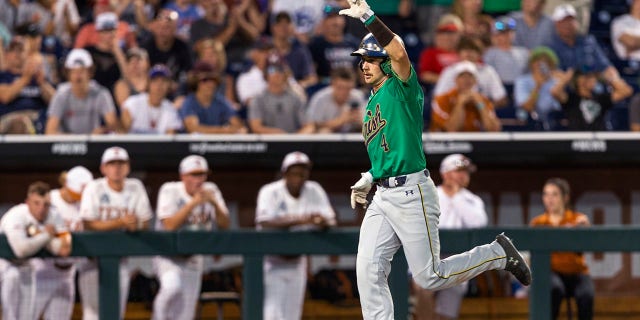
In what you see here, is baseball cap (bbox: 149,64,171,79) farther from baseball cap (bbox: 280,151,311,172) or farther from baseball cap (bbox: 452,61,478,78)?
baseball cap (bbox: 452,61,478,78)

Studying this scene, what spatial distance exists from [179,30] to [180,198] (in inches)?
117

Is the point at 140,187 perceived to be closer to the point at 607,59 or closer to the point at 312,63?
the point at 312,63

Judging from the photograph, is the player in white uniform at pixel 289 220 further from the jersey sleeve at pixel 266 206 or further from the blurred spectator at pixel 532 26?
the blurred spectator at pixel 532 26

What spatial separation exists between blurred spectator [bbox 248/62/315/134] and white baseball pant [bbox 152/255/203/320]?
2047 mm

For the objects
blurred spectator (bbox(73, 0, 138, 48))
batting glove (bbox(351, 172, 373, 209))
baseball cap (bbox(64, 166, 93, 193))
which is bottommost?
batting glove (bbox(351, 172, 373, 209))

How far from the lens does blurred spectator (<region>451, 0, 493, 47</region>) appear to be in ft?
38.7

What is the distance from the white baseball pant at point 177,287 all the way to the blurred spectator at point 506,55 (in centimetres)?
401

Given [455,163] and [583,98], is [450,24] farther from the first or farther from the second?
[455,163]

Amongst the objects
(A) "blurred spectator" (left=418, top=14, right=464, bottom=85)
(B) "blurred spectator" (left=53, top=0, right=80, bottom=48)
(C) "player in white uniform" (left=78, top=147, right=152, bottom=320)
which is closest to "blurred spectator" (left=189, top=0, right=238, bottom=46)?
(B) "blurred spectator" (left=53, top=0, right=80, bottom=48)

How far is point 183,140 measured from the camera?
9.77 m

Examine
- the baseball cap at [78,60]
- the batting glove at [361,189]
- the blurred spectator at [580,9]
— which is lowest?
the batting glove at [361,189]

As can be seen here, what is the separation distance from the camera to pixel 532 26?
11.9 metres

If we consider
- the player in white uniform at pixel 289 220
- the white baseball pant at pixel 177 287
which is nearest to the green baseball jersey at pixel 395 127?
the player in white uniform at pixel 289 220

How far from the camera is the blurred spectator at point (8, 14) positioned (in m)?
11.5
